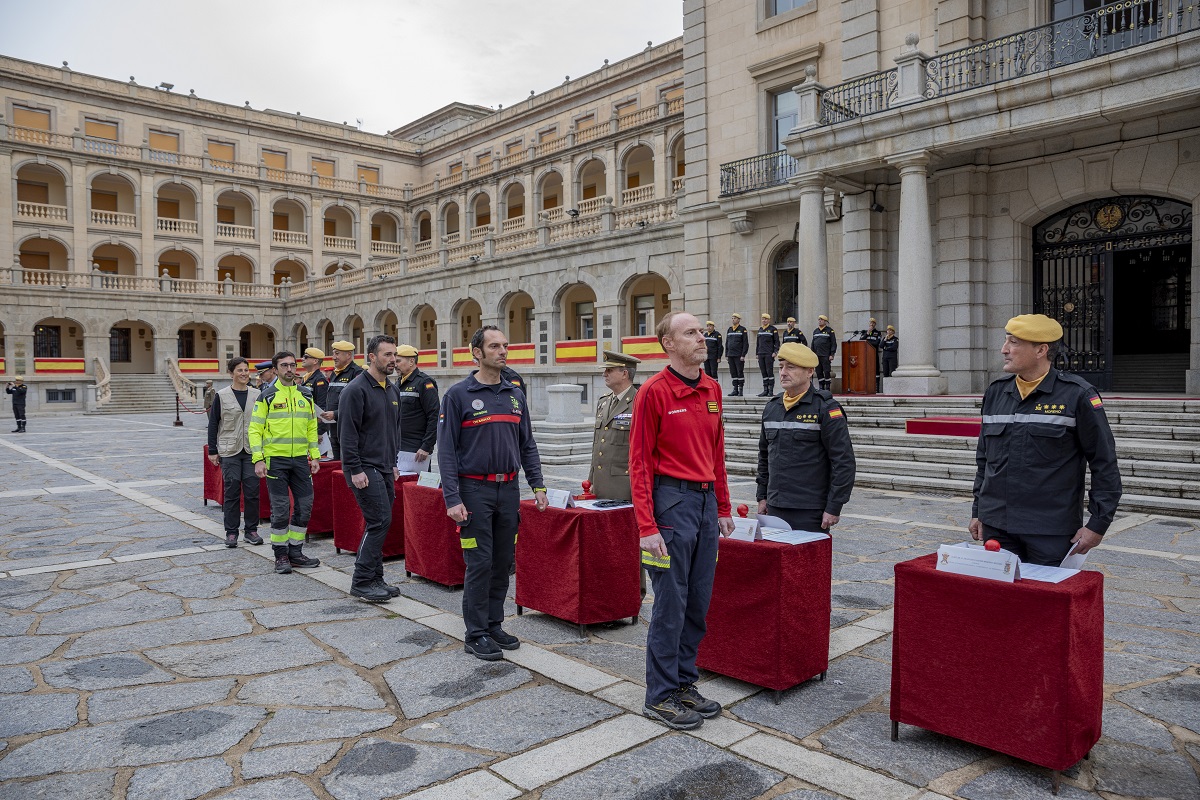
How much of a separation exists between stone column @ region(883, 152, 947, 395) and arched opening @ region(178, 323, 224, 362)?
1667 inches

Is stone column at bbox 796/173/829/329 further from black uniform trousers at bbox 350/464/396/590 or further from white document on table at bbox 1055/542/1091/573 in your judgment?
white document on table at bbox 1055/542/1091/573

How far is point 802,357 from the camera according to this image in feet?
16.2

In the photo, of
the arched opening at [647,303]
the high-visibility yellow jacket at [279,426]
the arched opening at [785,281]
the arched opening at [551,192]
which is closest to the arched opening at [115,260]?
the arched opening at [551,192]

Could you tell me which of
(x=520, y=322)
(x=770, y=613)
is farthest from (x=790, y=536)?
(x=520, y=322)

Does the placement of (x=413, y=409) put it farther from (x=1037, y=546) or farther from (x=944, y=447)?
(x=944, y=447)

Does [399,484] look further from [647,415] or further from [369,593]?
[647,415]

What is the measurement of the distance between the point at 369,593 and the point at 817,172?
13.9m

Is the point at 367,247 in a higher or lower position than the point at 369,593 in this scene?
higher

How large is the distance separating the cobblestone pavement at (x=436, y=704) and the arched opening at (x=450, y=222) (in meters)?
45.2

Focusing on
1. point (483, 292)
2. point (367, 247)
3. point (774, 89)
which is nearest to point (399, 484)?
point (774, 89)

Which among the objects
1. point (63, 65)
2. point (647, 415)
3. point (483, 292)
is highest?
point (63, 65)

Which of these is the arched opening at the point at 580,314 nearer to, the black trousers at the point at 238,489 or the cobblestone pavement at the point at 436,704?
the black trousers at the point at 238,489

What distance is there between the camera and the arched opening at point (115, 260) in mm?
46406

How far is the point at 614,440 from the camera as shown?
618 cm
